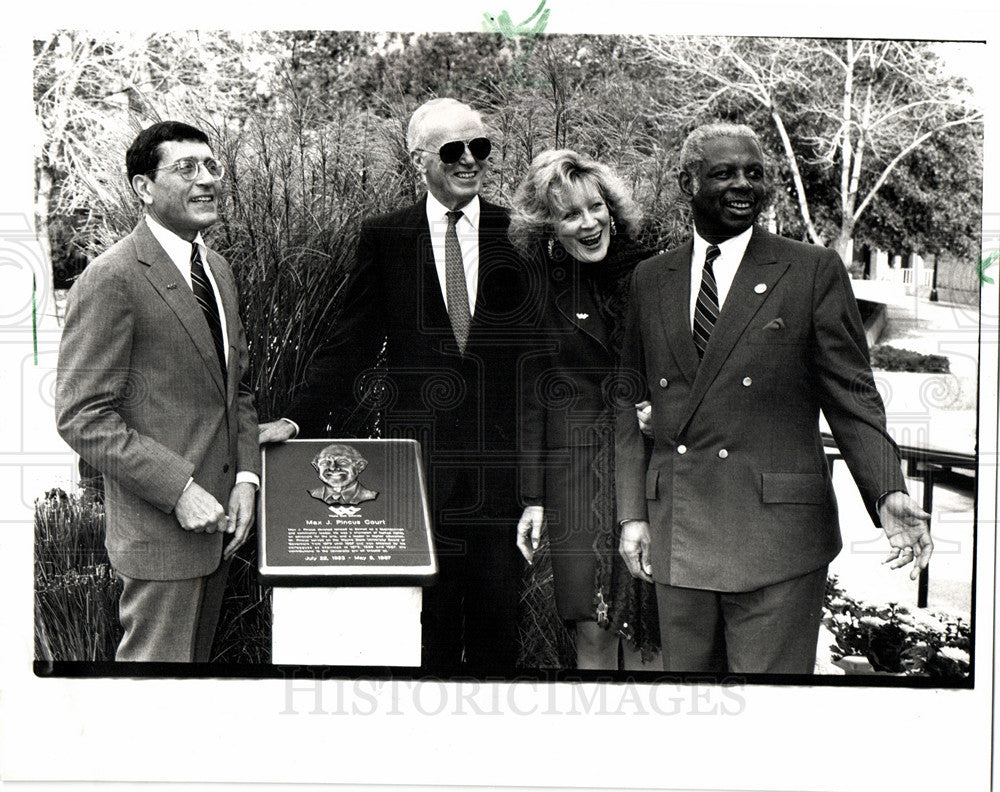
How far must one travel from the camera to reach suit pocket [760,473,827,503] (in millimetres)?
5348

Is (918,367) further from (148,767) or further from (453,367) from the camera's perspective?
(148,767)

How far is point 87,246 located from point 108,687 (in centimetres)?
204

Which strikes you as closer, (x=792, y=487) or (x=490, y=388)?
(x=792, y=487)

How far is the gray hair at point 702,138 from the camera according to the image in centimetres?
546

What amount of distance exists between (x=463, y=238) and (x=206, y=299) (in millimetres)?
1199

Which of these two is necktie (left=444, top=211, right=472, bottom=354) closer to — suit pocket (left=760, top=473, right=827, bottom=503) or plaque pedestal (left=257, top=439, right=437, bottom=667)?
plaque pedestal (left=257, top=439, right=437, bottom=667)

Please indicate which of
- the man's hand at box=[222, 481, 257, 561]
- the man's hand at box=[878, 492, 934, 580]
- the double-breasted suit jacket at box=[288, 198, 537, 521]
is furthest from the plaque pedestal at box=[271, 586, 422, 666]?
the man's hand at box=[878, 492, 934, 580]

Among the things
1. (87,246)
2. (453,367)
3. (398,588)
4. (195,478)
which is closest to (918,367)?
(453,367)

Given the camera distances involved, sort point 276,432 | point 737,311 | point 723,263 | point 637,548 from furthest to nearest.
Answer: point 276,432
point 637,548
point 723,263
point 737,311

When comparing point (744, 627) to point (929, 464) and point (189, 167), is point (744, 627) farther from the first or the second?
point (189, 167)

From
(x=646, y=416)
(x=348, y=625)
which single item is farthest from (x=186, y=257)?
(x=646, y=416)

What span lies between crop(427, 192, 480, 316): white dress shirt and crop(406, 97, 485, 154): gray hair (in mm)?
248

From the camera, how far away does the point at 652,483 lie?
5.46 m

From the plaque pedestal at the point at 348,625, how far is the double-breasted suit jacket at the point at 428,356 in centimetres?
52
